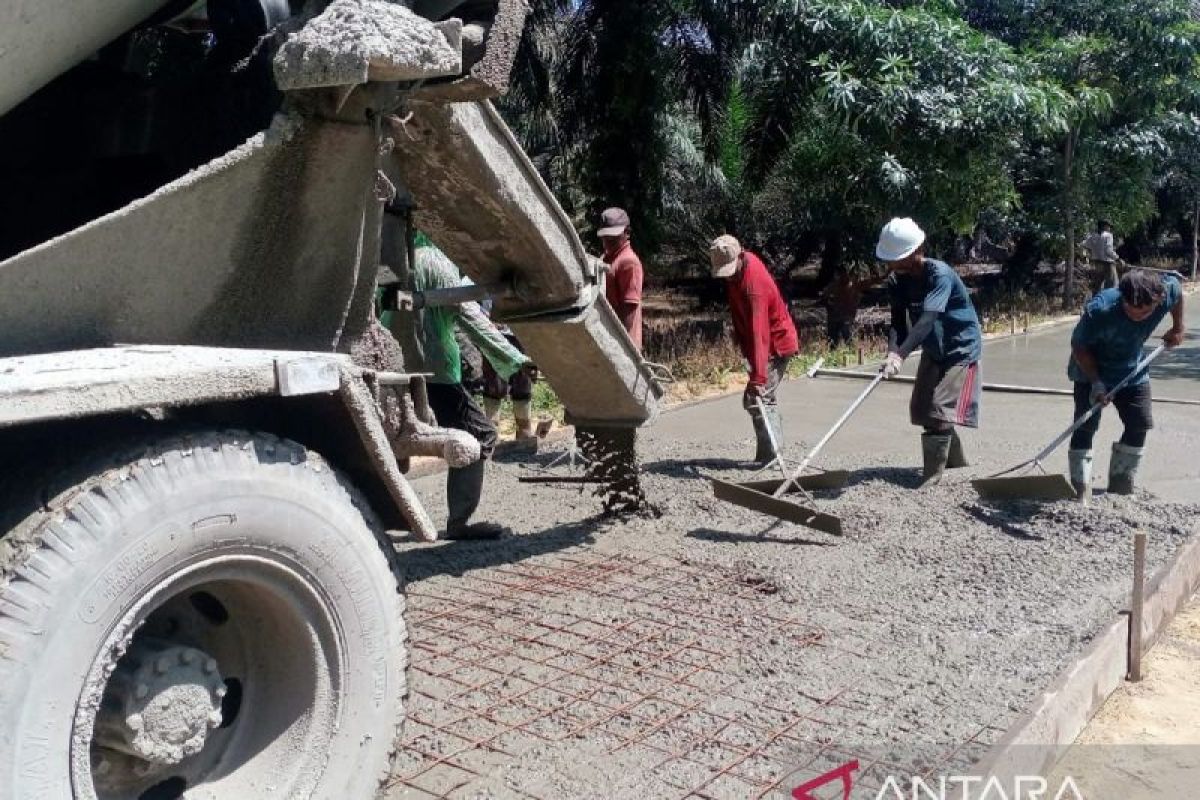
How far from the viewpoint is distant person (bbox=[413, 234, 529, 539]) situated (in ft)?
16.8

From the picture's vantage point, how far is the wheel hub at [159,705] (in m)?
2.10

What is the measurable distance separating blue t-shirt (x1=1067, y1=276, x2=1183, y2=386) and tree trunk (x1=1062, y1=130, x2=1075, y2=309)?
1127 centimetres

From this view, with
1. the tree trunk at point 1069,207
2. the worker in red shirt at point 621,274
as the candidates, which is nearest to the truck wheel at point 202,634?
the worker in red shirt at point 621,274

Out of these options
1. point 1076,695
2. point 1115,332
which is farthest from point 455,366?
point 1115,332

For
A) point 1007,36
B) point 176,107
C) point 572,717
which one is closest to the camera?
point 176,107

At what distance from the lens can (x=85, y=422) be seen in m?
2.17

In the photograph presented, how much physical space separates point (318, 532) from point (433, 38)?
106 cm

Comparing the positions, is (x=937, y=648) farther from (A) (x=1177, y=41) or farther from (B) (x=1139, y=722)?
(A) (x=1177, y=41)

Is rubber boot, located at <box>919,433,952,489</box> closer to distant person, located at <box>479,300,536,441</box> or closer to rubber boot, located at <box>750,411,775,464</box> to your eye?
rubber boot, located at <box>750,411,775,464</box>

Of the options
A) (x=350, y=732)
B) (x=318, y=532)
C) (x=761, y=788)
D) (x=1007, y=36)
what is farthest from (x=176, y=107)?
(x=1007, y=36)

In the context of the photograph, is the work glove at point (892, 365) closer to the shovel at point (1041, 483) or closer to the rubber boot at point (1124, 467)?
the shovel at point (1041, 483)

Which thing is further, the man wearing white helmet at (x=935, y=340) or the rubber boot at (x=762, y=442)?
the rubber boot at (x=762, y=442)

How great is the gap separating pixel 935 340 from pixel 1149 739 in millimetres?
3106

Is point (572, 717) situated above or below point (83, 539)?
below
